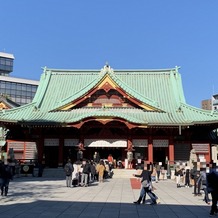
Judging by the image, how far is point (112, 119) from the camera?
2888 cm

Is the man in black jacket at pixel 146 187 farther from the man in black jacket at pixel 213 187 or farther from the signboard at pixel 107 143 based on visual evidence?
the signboard at pixel 107 143

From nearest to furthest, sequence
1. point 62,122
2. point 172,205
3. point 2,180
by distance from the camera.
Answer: point 172,205
point 2,180
point 62,122

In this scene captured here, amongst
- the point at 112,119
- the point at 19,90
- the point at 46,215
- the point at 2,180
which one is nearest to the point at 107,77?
the point at 112,119

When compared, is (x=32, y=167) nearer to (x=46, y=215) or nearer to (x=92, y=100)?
(x=92, y=100)

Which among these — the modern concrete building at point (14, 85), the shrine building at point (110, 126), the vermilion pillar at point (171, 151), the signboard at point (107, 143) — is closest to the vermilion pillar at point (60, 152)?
the shrine building at point (110, 126)

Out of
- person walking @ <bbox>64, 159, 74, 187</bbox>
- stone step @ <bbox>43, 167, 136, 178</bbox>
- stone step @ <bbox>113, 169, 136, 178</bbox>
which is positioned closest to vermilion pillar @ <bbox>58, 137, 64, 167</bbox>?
stone step @ <bbox>43, 167, 136, 178</bbox>

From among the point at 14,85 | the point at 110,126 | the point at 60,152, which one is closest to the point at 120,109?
the point at 110,126

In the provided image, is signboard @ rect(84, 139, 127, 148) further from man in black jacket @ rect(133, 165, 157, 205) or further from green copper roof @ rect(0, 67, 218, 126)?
man in black jacket @ rect(133, 165, 157, 205)

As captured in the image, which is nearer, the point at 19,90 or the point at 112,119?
the point at 112,119

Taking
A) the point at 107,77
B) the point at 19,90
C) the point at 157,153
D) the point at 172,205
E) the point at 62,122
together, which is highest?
the point at 19,90

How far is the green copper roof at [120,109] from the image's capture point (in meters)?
29.1

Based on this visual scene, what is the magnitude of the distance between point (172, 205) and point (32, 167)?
1810cm

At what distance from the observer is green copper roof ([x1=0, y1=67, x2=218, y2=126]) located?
2908 cm

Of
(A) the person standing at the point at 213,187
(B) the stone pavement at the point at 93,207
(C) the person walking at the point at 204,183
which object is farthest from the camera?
(C) the person walking at the point at 204,183
